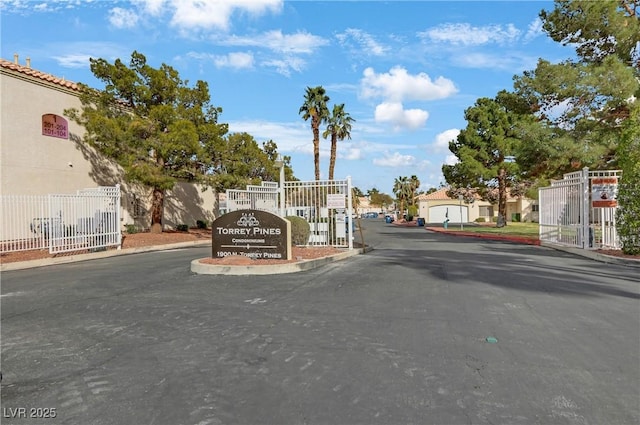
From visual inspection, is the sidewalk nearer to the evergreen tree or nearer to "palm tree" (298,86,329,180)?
the evergreen tree

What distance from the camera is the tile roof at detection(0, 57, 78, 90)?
19.4 meters

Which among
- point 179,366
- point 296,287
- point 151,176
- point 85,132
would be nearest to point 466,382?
point 179,366

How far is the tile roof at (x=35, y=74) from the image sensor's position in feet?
63.6

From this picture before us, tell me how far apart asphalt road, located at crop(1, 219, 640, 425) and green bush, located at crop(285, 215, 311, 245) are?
6.77m

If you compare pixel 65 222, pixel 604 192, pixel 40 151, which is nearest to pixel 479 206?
pixel 604 192

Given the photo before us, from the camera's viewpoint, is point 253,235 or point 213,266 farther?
point 253,235

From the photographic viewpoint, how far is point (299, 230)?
15852 mm

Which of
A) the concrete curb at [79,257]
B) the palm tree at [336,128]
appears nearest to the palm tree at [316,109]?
the palm tree at [336,128]

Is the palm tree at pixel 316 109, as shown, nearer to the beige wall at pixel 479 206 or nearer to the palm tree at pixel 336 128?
the palm tree at pixel 336 128

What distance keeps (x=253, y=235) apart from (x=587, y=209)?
11308 mm

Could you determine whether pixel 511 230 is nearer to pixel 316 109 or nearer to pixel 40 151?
pixel 316 109

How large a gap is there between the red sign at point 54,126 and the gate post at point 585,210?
22688mm

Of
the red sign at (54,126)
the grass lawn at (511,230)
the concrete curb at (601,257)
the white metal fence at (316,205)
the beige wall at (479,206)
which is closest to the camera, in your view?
the concrete curb at (601,257)

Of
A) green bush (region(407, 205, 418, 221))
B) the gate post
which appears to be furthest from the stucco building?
the gate post
